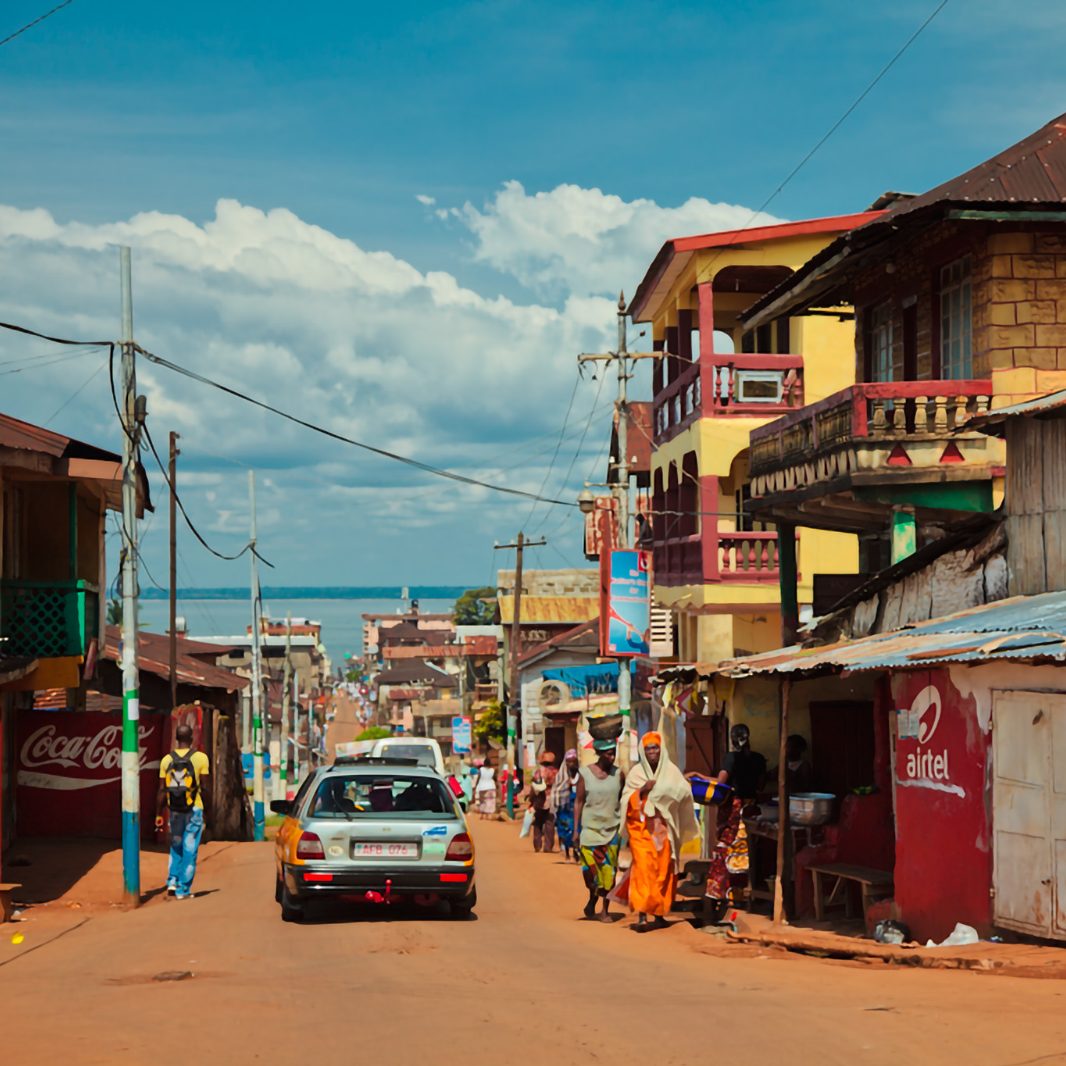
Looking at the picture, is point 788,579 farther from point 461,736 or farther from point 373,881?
point 461,736

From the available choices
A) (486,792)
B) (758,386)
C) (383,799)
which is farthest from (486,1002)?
(486,792)

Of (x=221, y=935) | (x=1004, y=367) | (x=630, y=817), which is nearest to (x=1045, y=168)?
(x=1004, y=367)

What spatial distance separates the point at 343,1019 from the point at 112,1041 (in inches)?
51.1

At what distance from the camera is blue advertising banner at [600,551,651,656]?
27.1 meters

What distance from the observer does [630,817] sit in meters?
14.3

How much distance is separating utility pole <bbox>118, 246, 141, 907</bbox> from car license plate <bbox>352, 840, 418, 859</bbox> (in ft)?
13.9

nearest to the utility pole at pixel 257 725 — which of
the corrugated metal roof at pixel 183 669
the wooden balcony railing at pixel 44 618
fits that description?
the corrugated metal roof at pixel 183 669

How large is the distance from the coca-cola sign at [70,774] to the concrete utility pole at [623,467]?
8966mm

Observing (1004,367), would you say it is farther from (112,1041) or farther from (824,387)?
(112,1041)

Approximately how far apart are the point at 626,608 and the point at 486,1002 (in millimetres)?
18160

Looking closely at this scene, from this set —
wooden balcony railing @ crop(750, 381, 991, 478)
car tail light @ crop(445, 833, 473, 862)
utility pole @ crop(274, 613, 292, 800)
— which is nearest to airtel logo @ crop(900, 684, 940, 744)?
car tail light @ crop(445, 833, 473, 862)

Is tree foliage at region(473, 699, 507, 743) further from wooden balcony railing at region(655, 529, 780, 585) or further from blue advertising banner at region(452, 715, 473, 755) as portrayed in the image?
wooden balcony railing at region(655, 529, 780, 585)

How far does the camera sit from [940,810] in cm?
1252

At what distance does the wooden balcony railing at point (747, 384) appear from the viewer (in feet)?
94.8
